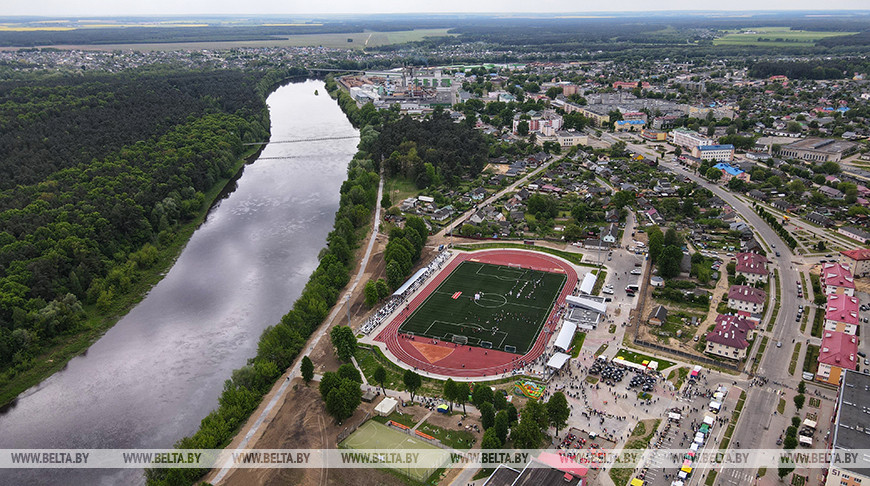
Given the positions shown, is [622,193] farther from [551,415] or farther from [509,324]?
[551,415]

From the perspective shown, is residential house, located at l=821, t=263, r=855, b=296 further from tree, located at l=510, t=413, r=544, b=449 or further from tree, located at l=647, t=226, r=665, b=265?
tree, located at l=510, t=413, r=544, b=449

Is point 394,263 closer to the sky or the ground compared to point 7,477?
closer to the sky

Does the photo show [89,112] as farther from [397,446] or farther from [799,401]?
Answer: [799,401]

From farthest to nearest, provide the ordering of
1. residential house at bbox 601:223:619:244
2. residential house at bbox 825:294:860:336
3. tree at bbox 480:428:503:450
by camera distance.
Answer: residential house at bbox 601:223:619:244 < residential house at bbox 825:294:860:336 < tree at bbox 480:428:503:450

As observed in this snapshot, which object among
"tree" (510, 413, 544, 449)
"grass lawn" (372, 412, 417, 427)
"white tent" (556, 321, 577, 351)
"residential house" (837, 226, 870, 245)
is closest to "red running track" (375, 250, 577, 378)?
"white tent" (556, 321, 577, 351)

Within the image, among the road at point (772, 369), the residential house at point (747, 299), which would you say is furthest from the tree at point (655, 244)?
the road at point (772, 369)

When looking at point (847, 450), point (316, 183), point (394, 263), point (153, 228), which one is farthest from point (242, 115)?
point (847, 450)

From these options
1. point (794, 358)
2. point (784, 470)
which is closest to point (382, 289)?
point (784, 470)
